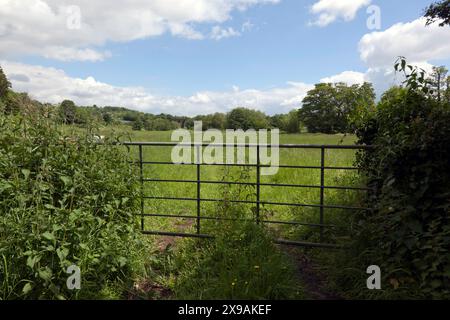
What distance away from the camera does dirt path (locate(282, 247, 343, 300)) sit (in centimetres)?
292

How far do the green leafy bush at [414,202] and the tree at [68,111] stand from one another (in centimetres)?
343

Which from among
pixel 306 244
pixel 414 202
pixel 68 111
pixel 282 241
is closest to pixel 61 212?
pixel 68 111

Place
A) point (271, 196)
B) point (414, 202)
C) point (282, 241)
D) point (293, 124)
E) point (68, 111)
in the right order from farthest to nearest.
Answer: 1. point (293, 124)
2. point (271, 196)
3. point (282, 241)
4. point (68, 111)
5. point (414, 202)

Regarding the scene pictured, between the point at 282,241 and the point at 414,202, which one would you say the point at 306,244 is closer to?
the point at 282,241

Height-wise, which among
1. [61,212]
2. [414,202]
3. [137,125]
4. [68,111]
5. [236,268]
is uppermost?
[68,111]

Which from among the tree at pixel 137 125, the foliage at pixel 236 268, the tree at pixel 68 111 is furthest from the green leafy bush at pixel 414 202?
the tree at pixel 68 111

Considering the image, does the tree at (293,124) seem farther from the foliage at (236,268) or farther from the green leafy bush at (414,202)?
the foliage at (236,268)

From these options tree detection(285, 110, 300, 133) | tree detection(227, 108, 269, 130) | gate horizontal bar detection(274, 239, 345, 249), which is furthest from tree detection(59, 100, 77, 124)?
tree detection(285, 110, 300, 133)

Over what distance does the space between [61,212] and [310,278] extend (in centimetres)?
249

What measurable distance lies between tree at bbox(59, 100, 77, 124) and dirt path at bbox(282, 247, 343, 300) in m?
3.07

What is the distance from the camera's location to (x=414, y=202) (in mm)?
2748
